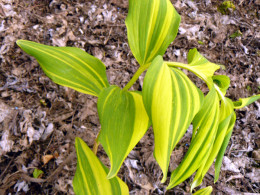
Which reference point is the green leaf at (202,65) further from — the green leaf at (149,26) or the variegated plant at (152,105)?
the green leaf at (149,26)

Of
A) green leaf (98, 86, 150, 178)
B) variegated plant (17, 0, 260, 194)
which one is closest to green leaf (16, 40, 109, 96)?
variegated plant (17, 0, 260, 194)

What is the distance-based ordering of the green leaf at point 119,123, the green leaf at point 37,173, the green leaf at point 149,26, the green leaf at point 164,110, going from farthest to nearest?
the green leaf at point 37,173
the green leaf at point 149,26
the green leaf at point 119,123
the green leaf at point 164,110

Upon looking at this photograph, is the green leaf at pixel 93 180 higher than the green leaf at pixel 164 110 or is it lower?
lower

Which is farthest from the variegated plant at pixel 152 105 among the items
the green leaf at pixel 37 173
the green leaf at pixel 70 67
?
the green leaf at pixel 37 173

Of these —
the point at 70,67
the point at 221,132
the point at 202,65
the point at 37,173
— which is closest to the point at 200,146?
the point at 221,132

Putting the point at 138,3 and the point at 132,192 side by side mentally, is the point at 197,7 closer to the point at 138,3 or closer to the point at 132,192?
the point at 138,3

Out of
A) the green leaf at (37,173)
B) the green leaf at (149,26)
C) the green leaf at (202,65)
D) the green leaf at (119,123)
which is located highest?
the green leaf at (149,26)

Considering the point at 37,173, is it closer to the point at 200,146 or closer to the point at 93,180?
the point at 93,180

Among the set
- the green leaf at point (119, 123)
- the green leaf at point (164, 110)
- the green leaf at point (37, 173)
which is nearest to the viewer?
the green leaf at point (164, 110)

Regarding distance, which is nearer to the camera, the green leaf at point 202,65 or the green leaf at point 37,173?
the green leaf at point 202,65
